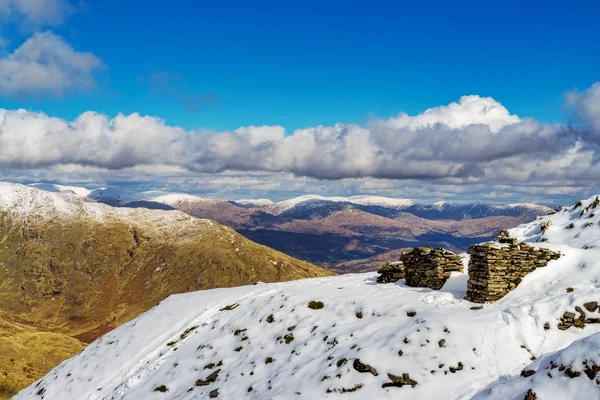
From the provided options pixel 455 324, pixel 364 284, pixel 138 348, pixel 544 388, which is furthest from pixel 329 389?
pixel 138 348

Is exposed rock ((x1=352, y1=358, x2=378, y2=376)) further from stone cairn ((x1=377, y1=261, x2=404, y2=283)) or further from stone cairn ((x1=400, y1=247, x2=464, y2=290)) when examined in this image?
stone cairn ((x1=377, y1=261, x2=404, y2=283))

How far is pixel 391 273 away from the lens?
38.7 meters

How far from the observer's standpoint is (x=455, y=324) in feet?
73.8

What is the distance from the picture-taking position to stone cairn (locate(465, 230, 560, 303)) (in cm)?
2692

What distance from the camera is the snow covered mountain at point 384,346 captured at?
62.3 ft

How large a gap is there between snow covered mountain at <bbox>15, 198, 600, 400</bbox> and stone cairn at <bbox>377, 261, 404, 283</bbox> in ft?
5.62

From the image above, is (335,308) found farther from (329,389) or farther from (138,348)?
(138,348)

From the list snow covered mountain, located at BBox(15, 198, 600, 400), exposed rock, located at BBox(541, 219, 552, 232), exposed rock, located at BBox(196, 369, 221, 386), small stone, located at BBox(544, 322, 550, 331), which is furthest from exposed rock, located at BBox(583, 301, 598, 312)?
exposed rock, located at BBox(196, 369, 221, 386)

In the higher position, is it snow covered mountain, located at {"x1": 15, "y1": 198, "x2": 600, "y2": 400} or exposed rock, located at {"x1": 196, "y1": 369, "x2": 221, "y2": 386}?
snow covered mountain, located at {"x1": 15, "y1": 198, "x2": 600, "y2": 400}

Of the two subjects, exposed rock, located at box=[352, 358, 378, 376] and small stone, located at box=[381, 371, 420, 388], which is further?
exposed rock, located at box=[352, 358, 378, 376]

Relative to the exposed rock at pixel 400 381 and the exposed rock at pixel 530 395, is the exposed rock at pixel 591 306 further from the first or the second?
the exposed rock at pixel 530 395

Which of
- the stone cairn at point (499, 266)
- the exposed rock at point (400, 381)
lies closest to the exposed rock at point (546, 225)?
the stone cairn at point (499, 266)

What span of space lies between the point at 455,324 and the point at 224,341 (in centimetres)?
1967

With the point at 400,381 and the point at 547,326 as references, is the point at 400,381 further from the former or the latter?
the point at 547,326
